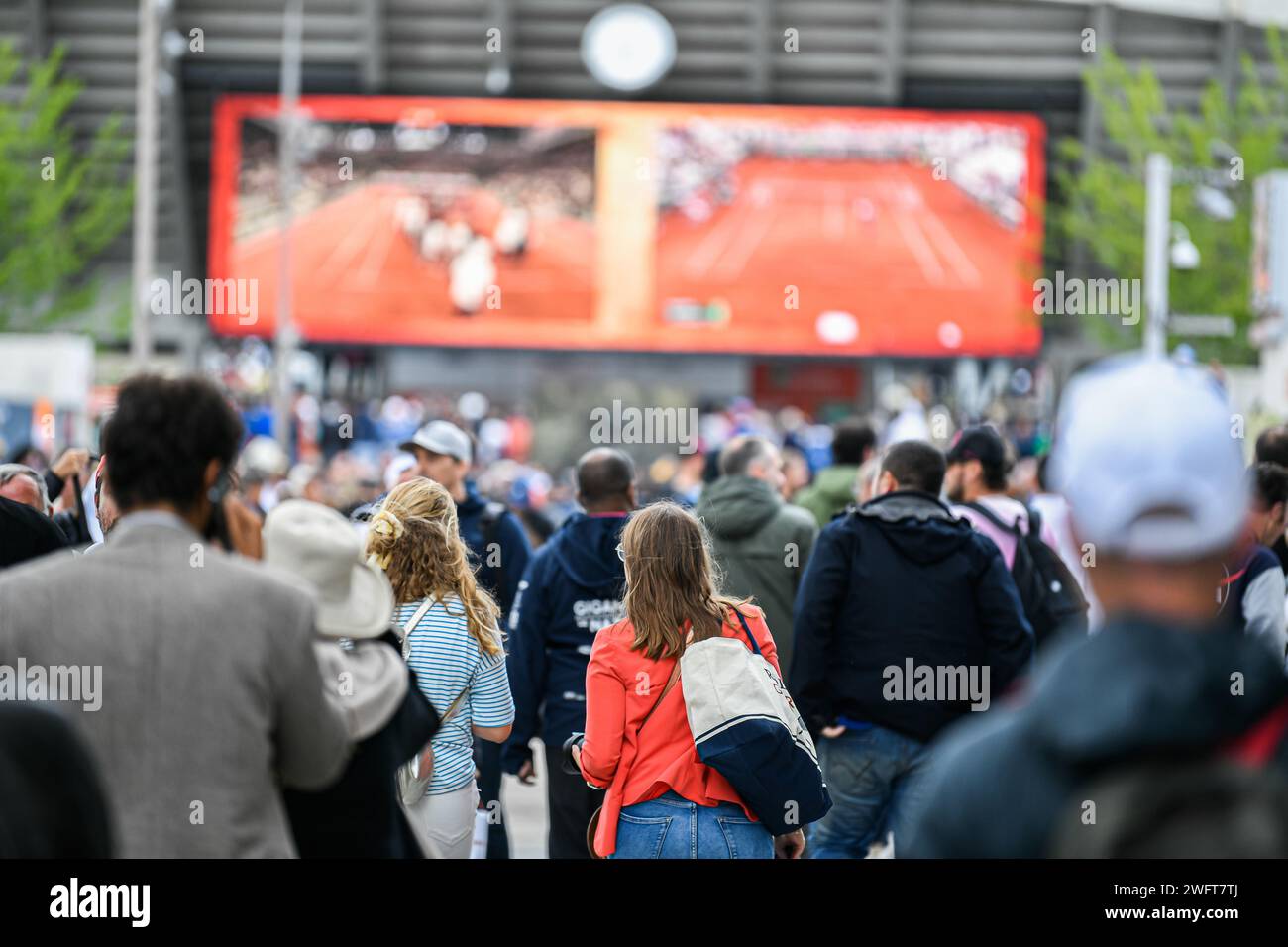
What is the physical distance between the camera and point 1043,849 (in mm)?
2086

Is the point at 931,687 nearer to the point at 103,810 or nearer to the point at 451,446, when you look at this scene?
the point at 451,446

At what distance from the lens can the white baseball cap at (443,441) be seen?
7.84 metres

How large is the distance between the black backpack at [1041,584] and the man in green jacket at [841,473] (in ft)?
6.74

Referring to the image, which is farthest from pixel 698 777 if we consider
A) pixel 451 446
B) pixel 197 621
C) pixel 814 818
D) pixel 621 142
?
pixel 621 142

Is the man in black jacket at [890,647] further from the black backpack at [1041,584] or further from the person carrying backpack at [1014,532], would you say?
the black backpack at [1041,584]

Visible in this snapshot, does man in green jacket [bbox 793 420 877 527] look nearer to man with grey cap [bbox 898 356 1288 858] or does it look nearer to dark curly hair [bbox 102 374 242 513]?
dark curly hair [bbox 102 374 242 513]

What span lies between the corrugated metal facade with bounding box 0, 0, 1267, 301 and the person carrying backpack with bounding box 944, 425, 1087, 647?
31019mm

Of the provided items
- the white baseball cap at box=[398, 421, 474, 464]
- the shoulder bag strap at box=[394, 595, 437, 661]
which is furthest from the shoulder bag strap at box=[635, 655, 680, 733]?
the white baseball cap at box=[398, 421, 474, 464]

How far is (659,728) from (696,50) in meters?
35.0

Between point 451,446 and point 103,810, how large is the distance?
5313 millimetres

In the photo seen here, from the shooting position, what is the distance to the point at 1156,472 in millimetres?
2131

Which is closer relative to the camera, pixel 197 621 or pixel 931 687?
pixel 197 621

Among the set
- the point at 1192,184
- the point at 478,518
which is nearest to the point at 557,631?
the point at 478,518

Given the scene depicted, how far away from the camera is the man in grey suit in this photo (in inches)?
116
